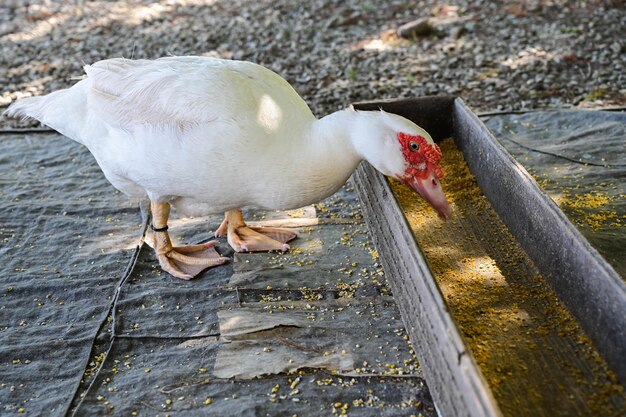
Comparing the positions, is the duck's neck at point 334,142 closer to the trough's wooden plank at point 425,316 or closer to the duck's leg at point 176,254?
the trough's wooden plank at point 425,316

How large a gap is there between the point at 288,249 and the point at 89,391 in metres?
1.16

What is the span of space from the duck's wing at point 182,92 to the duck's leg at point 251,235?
0.69m

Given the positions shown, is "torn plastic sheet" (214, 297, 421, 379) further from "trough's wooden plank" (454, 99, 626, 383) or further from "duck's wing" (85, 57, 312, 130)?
"duck's wing" (85, 57, 312, 130)

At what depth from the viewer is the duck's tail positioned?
123 inches

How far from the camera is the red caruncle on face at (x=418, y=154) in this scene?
2574 millimetres

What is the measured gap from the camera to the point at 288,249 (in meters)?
3.27

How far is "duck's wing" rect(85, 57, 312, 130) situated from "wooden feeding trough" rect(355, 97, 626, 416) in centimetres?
59

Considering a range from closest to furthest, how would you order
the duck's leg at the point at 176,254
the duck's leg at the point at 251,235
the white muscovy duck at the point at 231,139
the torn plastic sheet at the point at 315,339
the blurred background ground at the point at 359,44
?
the torn plastic sheet at the point at 315,339
the white muscovy duck at the point at 231,139
the duck's leg at the point at 176,254
the duck's leg at the point at 251,235
the blurred background ground at the point at 359,44

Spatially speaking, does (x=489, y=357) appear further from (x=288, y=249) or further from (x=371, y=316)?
(x=288, y=249)

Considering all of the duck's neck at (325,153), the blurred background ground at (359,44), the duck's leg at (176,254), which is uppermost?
the duck's neck at (325,153)

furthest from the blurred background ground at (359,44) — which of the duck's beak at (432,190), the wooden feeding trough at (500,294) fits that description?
the duck's beak at (432,190)

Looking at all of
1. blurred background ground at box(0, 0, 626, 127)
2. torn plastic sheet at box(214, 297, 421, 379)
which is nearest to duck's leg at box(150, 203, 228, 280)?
torn plastic sheet at box(214, 297, 421, 379)

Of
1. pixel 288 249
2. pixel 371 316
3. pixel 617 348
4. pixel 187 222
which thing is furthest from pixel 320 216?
pixel 617 348

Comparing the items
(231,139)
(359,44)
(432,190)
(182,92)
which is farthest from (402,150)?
(359,44)
